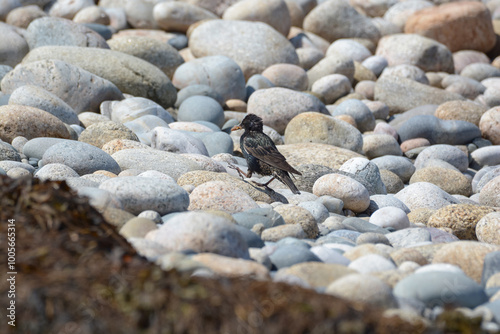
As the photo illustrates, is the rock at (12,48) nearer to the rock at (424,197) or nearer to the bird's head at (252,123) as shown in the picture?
the bird's head at (252,123)

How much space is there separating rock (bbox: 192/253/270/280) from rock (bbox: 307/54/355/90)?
10.2m

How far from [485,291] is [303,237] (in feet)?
5.21

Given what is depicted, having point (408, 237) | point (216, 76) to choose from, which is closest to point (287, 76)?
point (216, 76)

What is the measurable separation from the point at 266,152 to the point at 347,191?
101 centimetres

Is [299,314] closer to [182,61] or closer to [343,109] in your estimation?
[343,109]

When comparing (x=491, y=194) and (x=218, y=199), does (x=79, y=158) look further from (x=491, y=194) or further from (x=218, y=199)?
(x=491, y=194)

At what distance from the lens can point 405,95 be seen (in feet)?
42.3

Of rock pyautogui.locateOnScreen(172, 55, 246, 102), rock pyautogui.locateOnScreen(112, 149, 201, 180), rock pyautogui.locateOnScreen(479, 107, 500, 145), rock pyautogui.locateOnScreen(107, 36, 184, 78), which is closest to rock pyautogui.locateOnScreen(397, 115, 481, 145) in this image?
rock pyautogui.locateOnScreen(479, 107, 500, 145)

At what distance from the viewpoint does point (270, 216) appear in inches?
205

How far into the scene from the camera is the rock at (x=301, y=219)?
5301 mm

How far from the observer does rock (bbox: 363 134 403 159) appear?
Answer: 33.6ft

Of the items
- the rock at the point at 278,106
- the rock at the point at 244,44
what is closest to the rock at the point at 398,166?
the rock at the point at 278,106

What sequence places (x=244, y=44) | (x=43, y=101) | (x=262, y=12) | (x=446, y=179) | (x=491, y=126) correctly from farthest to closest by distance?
(x=262, y=12) → (x=244, y=44) → (x=491, y=126) → (x=446, y=179) → (x=43, y=101)

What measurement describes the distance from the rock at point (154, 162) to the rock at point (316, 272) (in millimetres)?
3380
